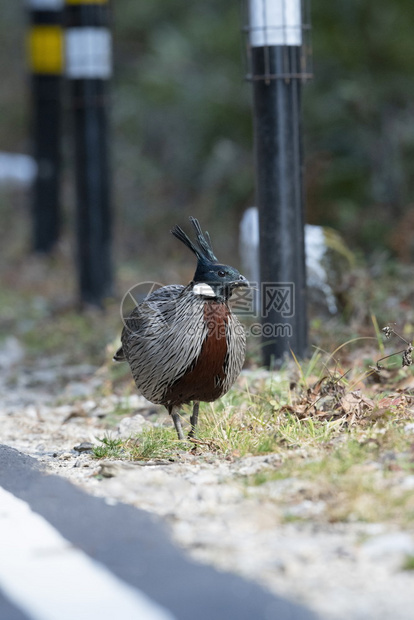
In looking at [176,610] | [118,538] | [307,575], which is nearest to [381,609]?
[307,575]

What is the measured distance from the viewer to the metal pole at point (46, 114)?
13.5 m

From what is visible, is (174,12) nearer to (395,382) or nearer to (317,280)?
(317,280)

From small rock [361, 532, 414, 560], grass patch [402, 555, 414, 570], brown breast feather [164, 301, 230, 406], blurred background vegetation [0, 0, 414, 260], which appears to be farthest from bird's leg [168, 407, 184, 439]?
blurred background vegetation [0, 0, 414, 260]

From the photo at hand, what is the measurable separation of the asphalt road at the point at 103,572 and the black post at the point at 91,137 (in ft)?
21.1

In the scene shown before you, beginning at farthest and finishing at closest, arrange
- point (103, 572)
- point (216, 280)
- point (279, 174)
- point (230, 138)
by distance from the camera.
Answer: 1. point (230, 138)
2. point (279, 174)
3. point (216, 280)
4. point (103, 572)

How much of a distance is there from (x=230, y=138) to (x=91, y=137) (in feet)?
12.1

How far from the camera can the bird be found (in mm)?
4945

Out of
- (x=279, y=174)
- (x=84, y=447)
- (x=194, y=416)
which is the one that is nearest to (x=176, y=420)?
(x=194, y=416)

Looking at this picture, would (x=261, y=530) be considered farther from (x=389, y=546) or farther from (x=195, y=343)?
(x=195, y=343)

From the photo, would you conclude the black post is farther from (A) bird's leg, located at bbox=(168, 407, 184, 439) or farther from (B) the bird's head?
(B) the bird's head

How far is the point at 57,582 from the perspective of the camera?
3.27 metres

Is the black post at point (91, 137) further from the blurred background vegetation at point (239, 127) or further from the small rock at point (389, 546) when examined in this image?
the small rock at point (389, 546)

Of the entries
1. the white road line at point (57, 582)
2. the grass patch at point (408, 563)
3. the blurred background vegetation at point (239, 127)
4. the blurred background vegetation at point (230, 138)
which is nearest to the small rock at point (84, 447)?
the white road line at point (57, 582)

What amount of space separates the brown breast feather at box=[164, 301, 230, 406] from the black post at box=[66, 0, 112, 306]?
5510mm
